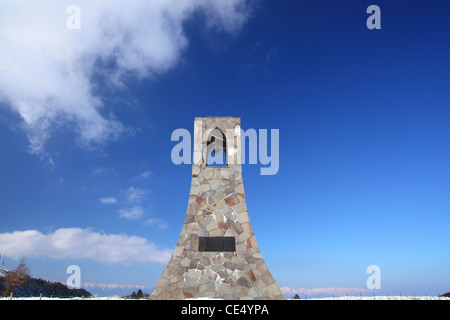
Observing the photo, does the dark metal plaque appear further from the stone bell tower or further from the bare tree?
the bare tree

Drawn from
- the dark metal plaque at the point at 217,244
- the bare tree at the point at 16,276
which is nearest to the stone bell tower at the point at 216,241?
the dark metal plaque at the point at 217,244

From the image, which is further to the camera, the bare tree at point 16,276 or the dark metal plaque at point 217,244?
the bare tree at point 16,276

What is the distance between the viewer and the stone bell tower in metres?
14.4

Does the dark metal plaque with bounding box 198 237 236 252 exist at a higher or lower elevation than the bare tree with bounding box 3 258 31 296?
higher

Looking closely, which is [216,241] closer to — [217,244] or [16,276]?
[217,244]

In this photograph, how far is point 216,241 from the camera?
15.3 meters

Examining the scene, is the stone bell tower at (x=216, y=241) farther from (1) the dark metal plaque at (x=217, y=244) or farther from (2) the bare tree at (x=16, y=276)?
(2) the bare tree at (x=16, y=276)

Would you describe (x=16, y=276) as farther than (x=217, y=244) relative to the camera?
Yes

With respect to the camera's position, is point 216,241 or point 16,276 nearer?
point 216,241

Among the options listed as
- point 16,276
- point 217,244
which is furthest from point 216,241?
point 16,276

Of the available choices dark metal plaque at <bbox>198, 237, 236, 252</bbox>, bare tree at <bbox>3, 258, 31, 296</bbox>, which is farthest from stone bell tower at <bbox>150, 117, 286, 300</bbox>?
bare tree at <bbox>3, 258, 31, 296</bbox>

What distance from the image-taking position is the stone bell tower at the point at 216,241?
567 inches

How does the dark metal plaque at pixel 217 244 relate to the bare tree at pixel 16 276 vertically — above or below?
above
